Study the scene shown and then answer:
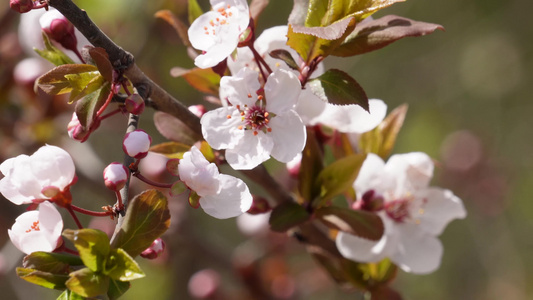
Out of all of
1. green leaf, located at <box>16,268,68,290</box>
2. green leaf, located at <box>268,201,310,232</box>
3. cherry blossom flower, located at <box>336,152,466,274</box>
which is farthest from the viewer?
cherry blossom flower, located at <box>336,152,466,274</box>

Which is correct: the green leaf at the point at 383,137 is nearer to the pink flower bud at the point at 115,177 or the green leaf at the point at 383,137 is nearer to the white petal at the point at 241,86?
the white petal at the point at 241,86

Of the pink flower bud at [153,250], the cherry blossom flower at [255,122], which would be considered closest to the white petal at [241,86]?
the cherry blossom flower at [255,122]

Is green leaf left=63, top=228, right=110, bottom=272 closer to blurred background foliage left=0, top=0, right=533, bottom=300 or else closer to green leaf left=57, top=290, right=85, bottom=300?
green leaf left=57, top=290, right=85, bottom=300

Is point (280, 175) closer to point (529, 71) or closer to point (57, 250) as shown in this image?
point (57, 250)

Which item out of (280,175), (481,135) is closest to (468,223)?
(481,135)

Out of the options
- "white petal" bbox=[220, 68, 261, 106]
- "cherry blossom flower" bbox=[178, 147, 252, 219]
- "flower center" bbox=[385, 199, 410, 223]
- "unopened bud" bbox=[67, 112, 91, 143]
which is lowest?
"flower center" bbox=[385, 199, 410, 223]

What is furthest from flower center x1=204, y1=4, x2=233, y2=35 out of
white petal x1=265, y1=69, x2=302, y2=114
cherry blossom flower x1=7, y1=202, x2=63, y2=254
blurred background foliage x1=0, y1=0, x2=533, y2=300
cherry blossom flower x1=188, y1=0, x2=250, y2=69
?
blurred background foliage x1=0, y1=0, x2=533, y2=300

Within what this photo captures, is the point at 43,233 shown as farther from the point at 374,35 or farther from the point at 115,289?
the point at 374,35
